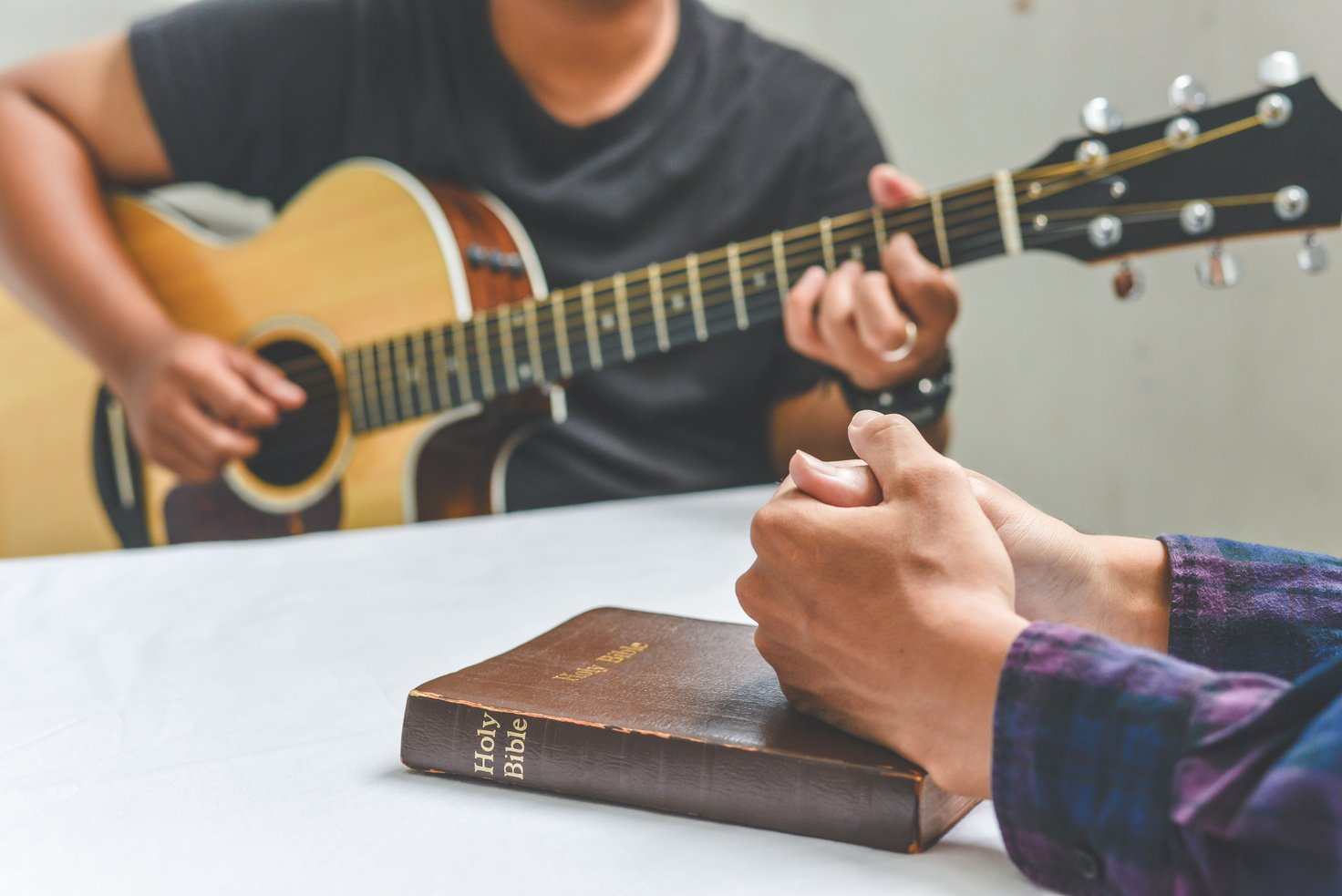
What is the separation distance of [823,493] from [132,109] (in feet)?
3.89

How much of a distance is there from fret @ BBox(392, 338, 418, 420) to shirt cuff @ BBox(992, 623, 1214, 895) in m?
0.88

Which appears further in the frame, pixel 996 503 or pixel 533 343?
pixel 533 343

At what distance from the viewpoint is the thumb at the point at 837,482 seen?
0.44m

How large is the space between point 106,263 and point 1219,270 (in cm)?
111

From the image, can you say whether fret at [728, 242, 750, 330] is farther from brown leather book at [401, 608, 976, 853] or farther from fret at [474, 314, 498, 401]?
brown leather book at [401, 608, 976, 853]

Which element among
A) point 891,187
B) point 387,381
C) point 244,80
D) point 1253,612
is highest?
point 244,80

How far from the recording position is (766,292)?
1026mm

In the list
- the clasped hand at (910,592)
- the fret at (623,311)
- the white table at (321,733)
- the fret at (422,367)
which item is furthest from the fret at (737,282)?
the clasped hand at (910,592)

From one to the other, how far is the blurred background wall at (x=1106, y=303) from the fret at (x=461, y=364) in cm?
52

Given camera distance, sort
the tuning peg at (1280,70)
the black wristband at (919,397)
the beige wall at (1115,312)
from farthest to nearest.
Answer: the beige wall at (1115,312), the black wristband at (919,397), the tuning peg at (1280,70)

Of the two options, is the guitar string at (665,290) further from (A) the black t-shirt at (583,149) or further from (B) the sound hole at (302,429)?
(A) the black t-shirt at (583,149)

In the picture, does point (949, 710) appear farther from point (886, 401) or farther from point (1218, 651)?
point (886, 401)

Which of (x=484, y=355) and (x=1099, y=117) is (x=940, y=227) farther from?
(x=484, y=355)

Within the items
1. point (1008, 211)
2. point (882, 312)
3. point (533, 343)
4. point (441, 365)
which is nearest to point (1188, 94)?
point (1008, 211)
